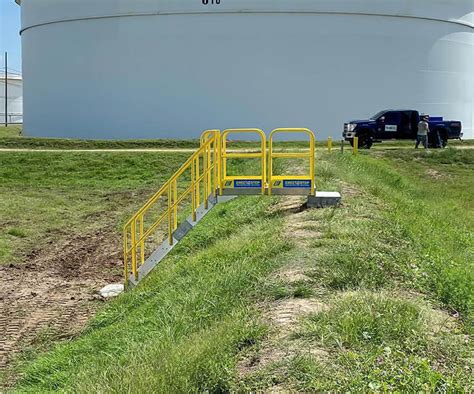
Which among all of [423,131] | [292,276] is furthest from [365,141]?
[292,276]

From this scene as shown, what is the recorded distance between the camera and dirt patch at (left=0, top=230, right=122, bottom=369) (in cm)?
789

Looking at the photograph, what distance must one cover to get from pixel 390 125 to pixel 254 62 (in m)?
9.33

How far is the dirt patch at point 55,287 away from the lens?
789cm

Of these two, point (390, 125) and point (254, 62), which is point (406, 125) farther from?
point (254, 62)

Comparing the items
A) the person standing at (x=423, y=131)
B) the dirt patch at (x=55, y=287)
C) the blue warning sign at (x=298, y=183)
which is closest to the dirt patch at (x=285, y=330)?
the blue warning sign at (x=298, y=183)

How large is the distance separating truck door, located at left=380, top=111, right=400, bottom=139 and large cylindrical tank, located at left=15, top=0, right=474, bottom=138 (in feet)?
24.7

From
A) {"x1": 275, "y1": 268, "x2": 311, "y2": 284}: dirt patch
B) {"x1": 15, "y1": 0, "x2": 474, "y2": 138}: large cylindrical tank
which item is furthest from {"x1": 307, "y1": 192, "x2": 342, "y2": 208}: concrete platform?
{"x1": 15, "y1": 0, "x2": 474, "y2": 138}: large cylindrical tank

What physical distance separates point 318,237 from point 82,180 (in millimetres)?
15497

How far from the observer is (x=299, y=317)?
5.29 meters

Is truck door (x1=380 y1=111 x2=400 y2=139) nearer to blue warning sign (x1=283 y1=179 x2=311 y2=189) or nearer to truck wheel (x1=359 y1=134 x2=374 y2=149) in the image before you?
truck wheel (x1=359 y1=134 x2=374 y2=149)

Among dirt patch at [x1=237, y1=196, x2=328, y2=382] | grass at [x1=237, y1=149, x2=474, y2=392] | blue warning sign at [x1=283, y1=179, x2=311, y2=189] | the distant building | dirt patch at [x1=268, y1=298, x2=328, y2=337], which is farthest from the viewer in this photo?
the distant building

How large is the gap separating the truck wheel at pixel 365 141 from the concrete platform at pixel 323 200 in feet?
52.2

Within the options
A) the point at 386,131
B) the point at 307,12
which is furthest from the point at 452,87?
the point at 386,131

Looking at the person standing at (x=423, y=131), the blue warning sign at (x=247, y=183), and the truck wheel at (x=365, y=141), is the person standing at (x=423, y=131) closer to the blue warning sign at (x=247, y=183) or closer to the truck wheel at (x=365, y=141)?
the truck wheel at (x=365, y=141)
